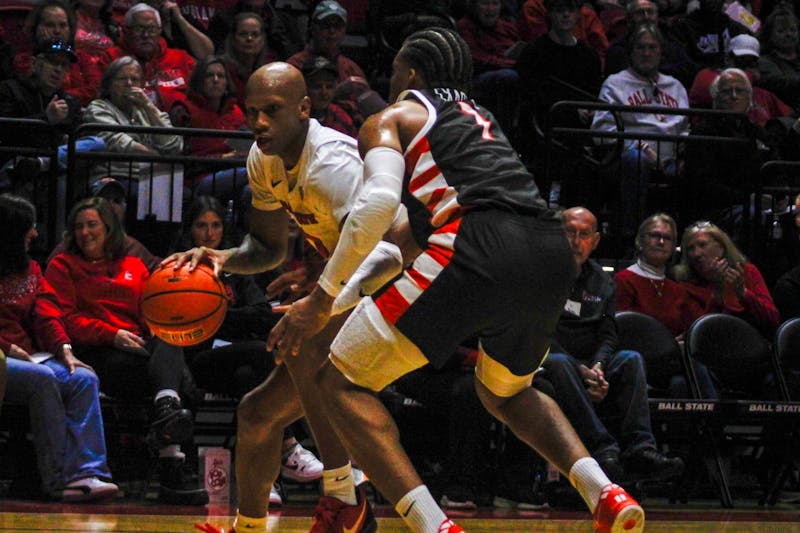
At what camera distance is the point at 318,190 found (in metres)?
4.50

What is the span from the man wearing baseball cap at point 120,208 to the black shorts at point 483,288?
11.6ft

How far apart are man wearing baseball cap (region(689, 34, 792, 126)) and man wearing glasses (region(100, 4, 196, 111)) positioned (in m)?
4.11

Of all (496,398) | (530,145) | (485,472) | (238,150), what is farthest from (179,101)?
(496,398)

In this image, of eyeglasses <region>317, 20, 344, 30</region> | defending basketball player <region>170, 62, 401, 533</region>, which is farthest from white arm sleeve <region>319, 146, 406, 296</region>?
eyeglasses <region>317, 20, 344, 30</region>

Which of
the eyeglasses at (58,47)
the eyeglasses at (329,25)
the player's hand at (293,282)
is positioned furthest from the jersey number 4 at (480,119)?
the eyeglasses at (329,25)

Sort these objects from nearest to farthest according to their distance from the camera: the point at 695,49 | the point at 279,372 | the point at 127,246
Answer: the point at 279,372 → the point at 127,246 → the point at 695,49

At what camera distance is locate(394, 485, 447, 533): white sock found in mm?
3744

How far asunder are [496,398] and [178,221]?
4.05 m

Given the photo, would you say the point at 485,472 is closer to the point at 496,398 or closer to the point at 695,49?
the point at 496,398

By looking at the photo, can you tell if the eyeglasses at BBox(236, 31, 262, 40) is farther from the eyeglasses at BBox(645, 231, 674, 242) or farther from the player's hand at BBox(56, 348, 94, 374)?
the player's hand at BBox(56, 348, 94, 374)

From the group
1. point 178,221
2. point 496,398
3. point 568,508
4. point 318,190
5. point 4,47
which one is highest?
point 318,190

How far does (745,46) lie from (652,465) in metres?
5.09

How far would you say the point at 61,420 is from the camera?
6.28m

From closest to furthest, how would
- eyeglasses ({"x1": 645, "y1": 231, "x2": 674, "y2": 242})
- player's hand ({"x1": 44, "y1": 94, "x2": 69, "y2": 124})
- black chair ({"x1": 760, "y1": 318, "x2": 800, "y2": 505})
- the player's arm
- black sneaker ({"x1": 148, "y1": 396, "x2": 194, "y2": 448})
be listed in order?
the player's arm < black sneaker ({"x1": 148, "y1": 396, "x2": 194, "y2": 448}) < black chair ({"x1": 760, "y1": 318, "x2": 800, "y2": 505}) < player's hand ({"x1": 44, "y1": 94, "x2": 69, "y2": 124}) < eyeglasses ({"x1": 645, "y1": 231, "x2": 674, "y2": 242})
